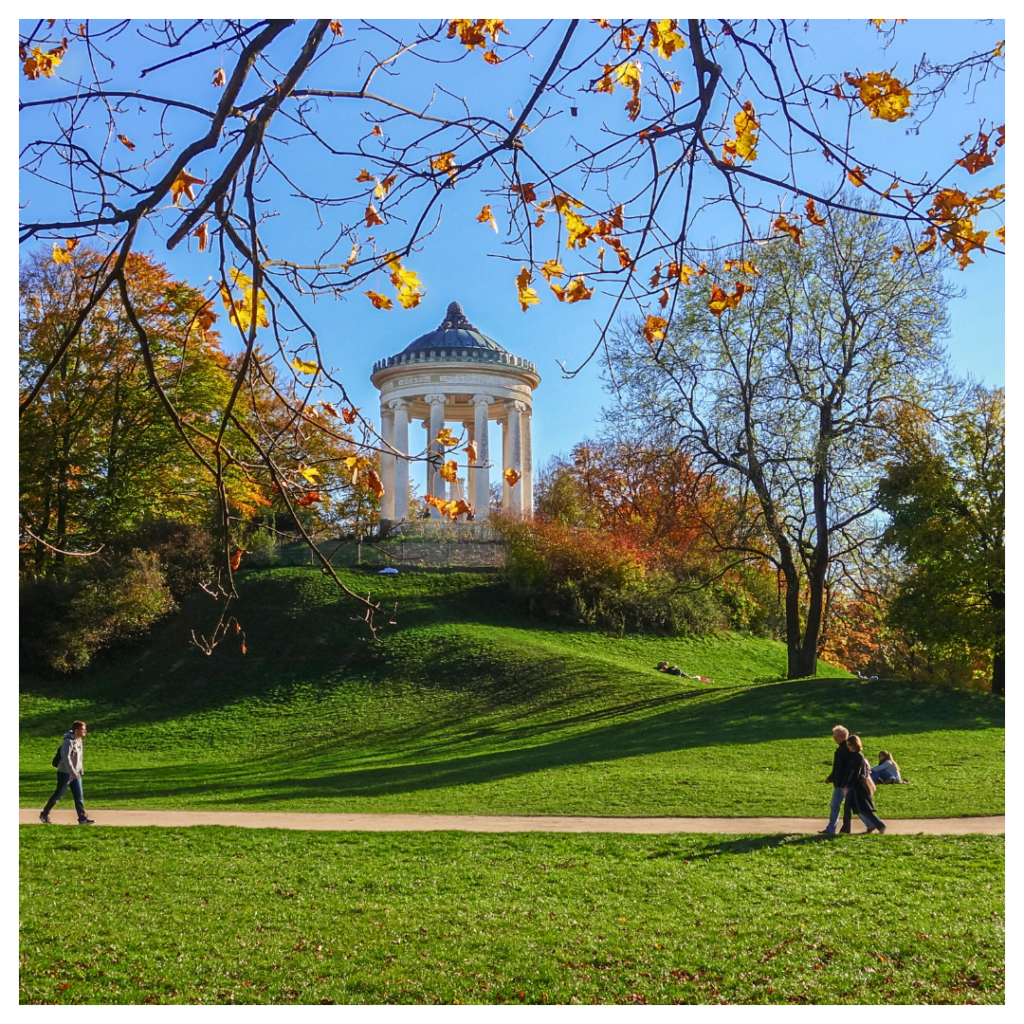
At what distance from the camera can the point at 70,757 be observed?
12.1 m

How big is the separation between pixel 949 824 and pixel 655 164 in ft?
32.5

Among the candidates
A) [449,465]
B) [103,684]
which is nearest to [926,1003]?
[449,465]

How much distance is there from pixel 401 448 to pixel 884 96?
33.3 metres

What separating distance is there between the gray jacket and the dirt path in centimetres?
75

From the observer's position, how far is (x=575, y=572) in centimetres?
3014

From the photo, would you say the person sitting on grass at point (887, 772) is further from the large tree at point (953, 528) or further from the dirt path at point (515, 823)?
the large tree at point (953, 528)

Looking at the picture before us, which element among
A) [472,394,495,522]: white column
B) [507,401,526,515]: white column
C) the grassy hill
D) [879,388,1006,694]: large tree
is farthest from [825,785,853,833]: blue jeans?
[507,401,526,515]: white column

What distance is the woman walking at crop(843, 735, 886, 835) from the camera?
10.8 metres

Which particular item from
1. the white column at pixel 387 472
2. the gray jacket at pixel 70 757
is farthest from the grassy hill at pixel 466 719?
the white column at pixel 387 472

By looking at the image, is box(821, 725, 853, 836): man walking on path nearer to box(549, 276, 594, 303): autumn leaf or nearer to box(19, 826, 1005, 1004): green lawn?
box(19, 826, 1005, 1004): green lawn

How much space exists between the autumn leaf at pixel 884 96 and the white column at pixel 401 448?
1266 inches

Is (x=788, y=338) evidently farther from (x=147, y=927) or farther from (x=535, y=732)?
(x=147, y=927)

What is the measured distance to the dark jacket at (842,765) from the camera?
35.6ft

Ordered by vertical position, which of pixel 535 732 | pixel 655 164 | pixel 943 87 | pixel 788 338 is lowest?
pixel 535 732
